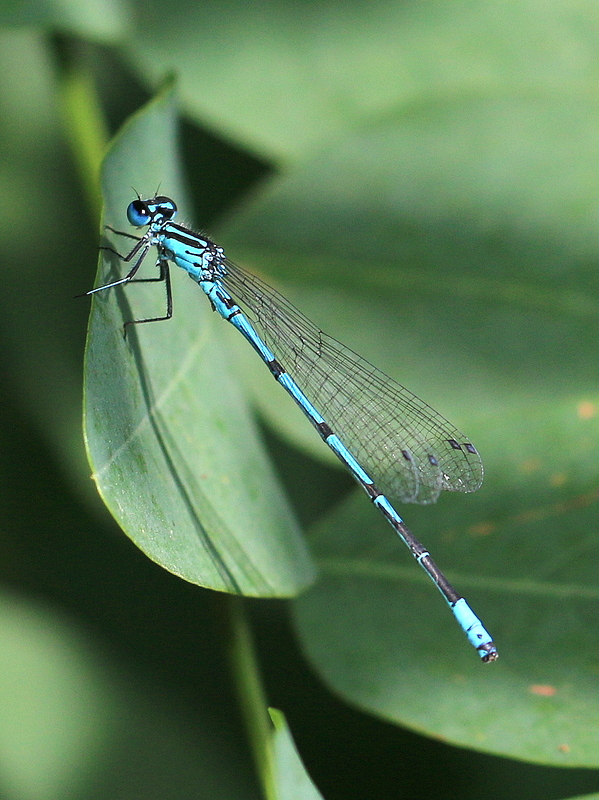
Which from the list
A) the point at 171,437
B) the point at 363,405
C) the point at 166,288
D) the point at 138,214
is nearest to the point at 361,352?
the point at 363,405

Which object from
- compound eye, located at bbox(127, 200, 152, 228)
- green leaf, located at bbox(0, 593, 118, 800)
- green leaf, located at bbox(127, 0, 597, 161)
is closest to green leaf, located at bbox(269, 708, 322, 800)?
green leaf, located at bbox(0, 593, 118, 800)

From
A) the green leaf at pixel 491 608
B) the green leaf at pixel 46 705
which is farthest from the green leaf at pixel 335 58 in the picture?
the green leaf at pixel 46 705

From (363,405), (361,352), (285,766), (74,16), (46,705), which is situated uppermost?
(74,16)

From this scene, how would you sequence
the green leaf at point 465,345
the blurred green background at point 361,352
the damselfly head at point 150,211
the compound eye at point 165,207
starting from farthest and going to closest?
the compound eye at point 165,207
the damselfly head at point 150,211
the blurred green background at point 361,352
the green leaf at point 465,345

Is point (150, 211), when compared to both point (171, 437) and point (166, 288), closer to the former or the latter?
point (166, 288)

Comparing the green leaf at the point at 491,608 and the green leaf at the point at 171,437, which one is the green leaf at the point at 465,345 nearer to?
the green leaf at the point at 491,608

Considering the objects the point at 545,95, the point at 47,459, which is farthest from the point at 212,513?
the point at 545,95
